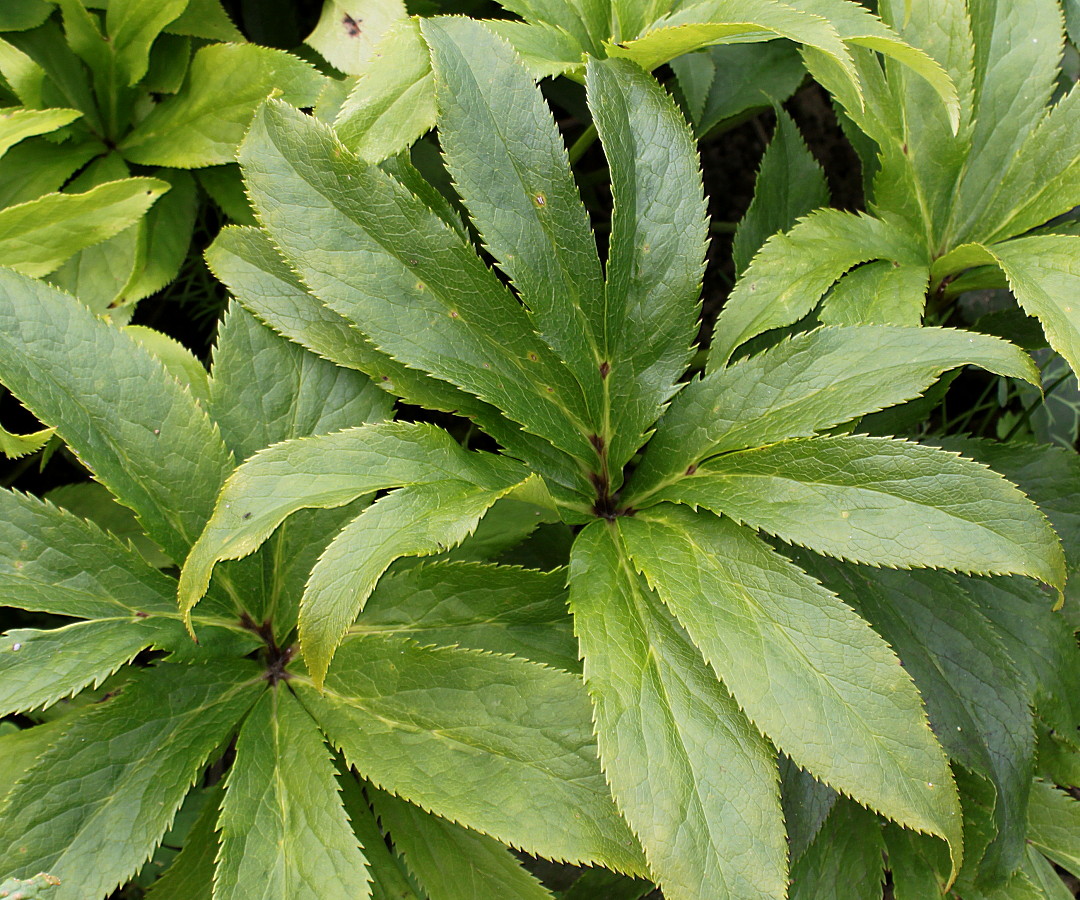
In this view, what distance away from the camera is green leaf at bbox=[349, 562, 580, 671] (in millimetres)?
1050

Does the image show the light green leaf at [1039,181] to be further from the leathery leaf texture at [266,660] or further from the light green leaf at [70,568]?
the light green leaf at [70,568]

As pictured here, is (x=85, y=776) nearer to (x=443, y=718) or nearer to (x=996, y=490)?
(x=443, y=718)

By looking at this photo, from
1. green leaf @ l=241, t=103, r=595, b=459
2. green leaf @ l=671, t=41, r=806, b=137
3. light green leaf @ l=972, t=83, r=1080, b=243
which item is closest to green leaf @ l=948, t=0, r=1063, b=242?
light green leaf @ l=972, t=83, r=1080, b=243

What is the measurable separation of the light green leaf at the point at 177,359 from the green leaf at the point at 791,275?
0.71 metres

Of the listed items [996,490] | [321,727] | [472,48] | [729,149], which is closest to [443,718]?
[321,727]

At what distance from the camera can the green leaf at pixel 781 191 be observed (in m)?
1.31

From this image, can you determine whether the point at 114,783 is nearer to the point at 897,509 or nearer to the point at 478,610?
the point at 478,610

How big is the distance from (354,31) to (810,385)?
0.85m

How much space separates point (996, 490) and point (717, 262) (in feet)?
3.56

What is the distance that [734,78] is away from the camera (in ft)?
4.83


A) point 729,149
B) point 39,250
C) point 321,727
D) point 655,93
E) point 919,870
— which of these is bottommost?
point 919,870

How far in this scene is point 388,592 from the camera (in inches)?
42.3

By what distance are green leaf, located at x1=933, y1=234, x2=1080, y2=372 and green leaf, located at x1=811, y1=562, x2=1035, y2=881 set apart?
0.36 m

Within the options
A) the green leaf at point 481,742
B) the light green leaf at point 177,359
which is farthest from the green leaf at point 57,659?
the light green leaf at point 177,359
